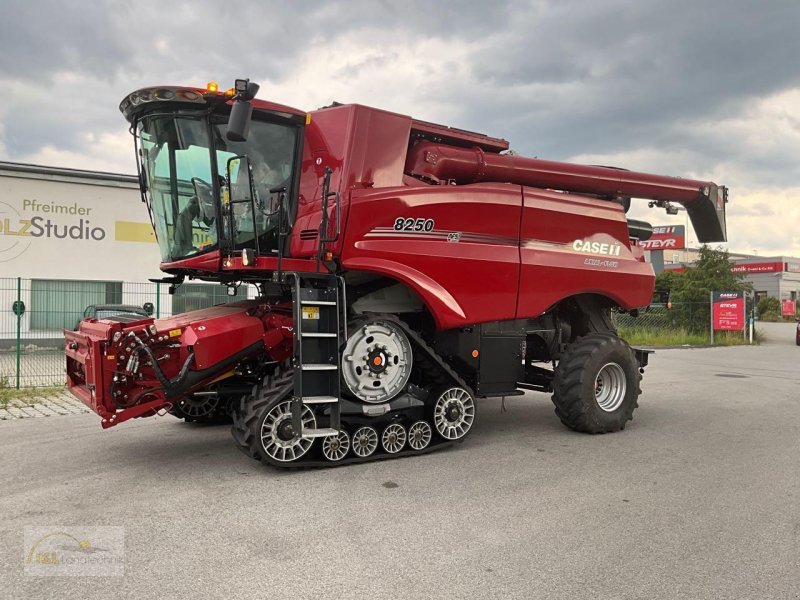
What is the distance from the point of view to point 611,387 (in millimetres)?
7840

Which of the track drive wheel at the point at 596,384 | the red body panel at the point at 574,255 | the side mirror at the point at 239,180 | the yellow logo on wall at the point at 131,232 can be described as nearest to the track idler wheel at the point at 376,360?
the side mirror at the point at 239,180

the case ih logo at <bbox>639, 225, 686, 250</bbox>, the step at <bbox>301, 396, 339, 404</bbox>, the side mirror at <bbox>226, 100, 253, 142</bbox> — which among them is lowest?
the step at <bbox>301, 396, 339, 404</bbox>

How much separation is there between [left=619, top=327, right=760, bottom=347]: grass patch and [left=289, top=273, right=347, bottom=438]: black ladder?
1951 centimetres

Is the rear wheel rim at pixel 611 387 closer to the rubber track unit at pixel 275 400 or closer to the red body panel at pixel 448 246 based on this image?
the red body panel at pixel 448 246

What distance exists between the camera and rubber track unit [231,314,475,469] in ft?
17.9

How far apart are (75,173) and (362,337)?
725 inches

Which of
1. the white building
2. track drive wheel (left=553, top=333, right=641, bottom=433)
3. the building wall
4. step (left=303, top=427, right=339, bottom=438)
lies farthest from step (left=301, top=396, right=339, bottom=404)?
the building wall

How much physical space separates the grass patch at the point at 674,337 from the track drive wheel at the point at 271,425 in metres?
19.7

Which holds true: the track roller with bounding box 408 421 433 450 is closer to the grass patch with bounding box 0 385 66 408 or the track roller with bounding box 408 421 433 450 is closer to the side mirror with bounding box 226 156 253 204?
the side mirror with bounding box 226 156 253 204

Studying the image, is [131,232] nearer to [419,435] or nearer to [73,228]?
[73,228]

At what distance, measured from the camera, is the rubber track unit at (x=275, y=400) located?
5461 millimetres

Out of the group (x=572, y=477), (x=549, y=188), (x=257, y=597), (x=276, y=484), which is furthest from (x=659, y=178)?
(x=257, y=597)

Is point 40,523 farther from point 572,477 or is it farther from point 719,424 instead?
point 719,424

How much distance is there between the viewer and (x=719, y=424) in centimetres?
809
